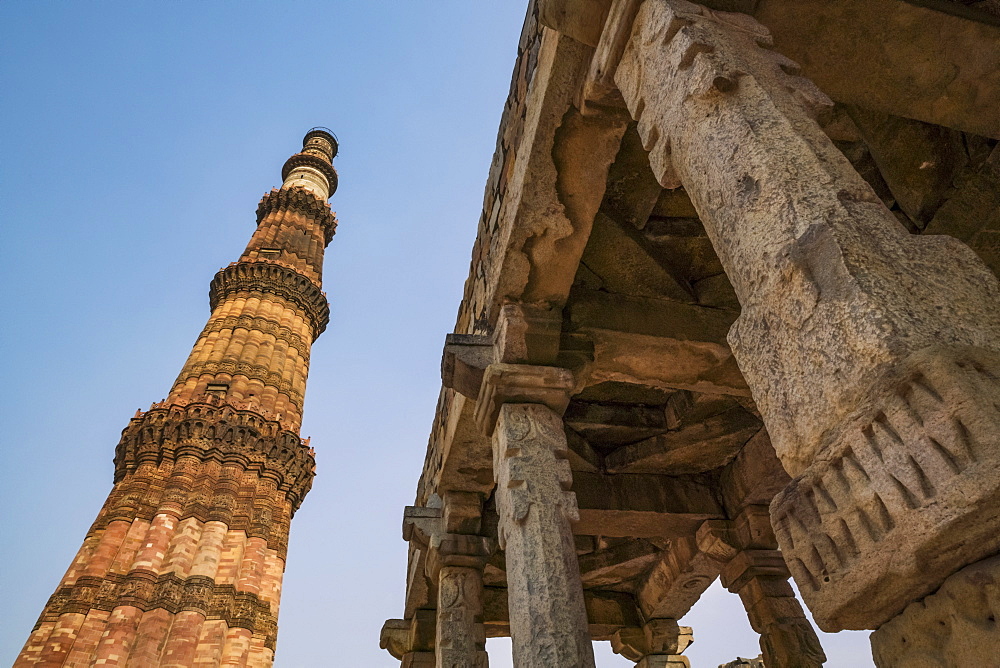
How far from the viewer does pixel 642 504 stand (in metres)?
6.17

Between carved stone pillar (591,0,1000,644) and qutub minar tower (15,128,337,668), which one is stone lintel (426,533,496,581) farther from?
qutub minar tower (15,128,337,668)

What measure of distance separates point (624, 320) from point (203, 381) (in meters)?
12.9

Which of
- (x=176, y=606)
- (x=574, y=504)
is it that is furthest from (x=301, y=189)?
(x=574, y=504)

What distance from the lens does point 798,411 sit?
62.6 inches

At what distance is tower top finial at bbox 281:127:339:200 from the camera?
79.0ft

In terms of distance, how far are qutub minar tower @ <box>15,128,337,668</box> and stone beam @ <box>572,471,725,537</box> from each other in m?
7.98

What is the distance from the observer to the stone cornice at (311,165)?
25141 millimetres

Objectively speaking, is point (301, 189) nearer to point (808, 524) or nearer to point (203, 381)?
point (203, 381)

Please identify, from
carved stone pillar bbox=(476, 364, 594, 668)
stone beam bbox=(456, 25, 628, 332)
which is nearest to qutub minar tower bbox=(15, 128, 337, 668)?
carved stone pillar bbox=(476, 364, 594, 668)

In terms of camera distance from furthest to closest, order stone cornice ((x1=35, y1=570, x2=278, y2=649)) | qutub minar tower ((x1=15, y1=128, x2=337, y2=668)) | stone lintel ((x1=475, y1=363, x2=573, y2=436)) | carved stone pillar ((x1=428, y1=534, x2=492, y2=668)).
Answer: stone cornice ((x1=35, y1=570, x2=278, y2=649)) → qutub minar tower ((x1=15, y1=128, x2=337, y2=668)) → carved stone pillar ((x1=428, y1=534, x2=492, y2=668)) → stone lintel ((x1=475, y1=363, x2=573, y2=436))

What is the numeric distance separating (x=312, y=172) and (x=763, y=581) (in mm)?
22395

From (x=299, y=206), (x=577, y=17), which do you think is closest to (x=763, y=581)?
(x=577, y=17)

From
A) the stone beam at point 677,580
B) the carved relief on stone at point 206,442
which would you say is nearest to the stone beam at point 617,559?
the stone beam at point 677,580

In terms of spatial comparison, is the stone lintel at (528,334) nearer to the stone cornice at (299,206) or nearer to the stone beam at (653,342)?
the stone beam at (653,342)
